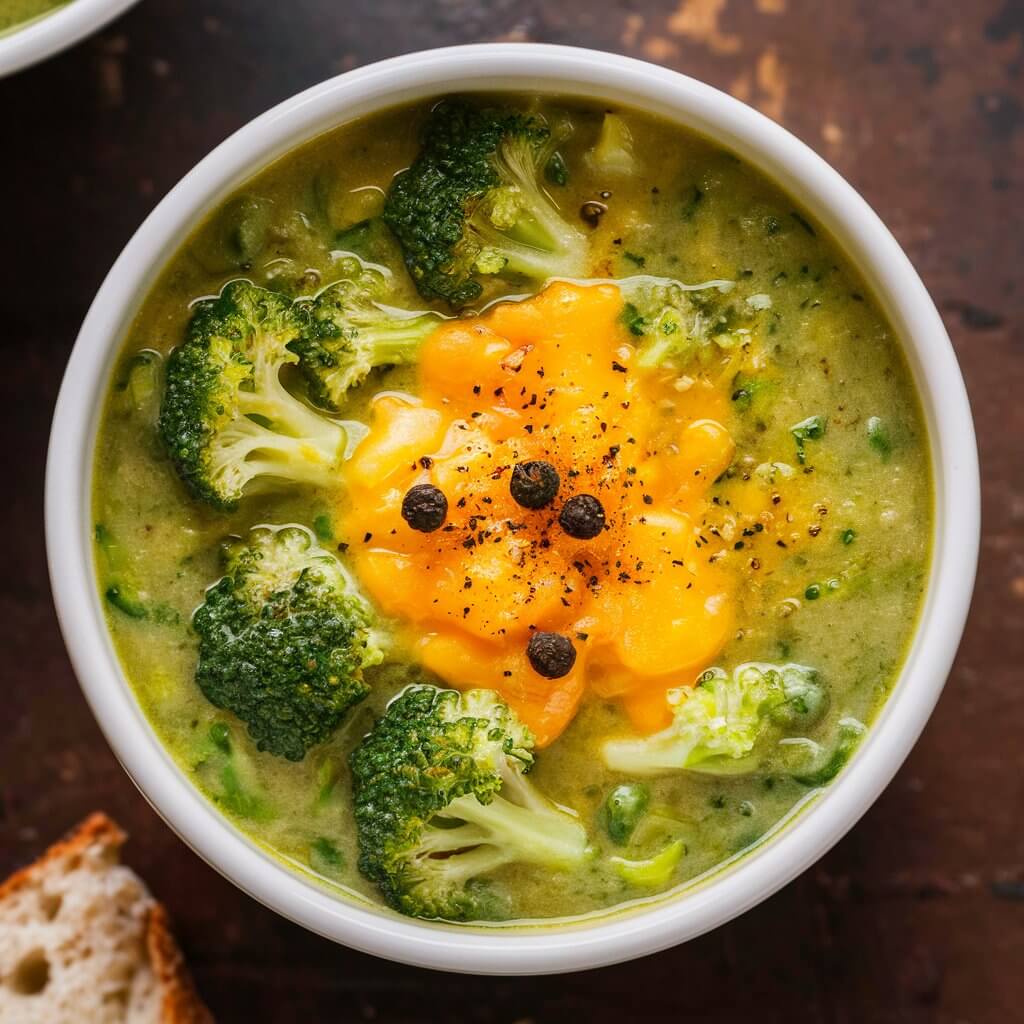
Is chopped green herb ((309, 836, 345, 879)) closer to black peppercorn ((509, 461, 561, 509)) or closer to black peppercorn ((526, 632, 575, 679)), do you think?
black peppercorn ((526, 632, 575, 679))

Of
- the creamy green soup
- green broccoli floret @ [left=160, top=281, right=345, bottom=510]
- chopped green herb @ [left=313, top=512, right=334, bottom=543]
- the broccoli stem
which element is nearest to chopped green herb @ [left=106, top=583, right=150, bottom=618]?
green broccoli floret @ [left=160, top=281, right=345, bottom=510]

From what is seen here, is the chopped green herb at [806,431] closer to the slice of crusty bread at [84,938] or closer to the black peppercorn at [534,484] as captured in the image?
the black peppercorn at [534,484]

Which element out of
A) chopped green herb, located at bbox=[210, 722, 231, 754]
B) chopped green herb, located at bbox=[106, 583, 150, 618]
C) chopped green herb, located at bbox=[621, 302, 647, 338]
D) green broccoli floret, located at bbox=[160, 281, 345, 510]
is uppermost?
chopped green herb, located at bbox=[621, 302, 647, 338]

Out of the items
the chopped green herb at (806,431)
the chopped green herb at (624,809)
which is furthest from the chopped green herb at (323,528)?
the chopped green herb at (806,431)

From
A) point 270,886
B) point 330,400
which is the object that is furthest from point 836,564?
point 270,886

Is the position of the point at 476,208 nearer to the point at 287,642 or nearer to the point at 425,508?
the point at 425,508

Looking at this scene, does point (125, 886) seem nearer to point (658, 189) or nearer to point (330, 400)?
point (330, 400)
